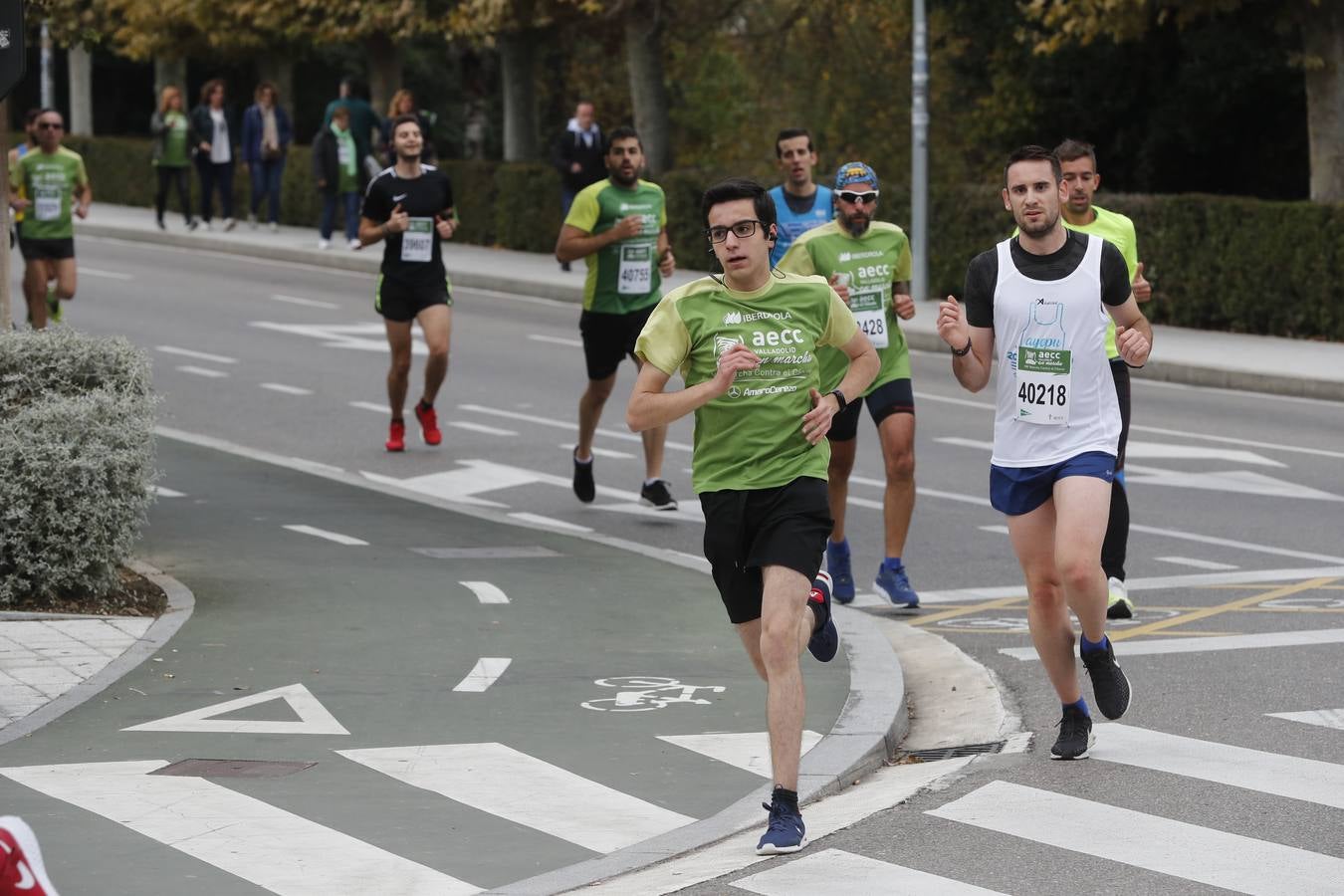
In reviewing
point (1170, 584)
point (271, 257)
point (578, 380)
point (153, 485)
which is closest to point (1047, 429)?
point (1170, 584)

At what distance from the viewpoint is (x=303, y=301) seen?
976 inches

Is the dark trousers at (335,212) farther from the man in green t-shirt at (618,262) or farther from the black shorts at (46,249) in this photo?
the man in green t-shirt at (618,262)

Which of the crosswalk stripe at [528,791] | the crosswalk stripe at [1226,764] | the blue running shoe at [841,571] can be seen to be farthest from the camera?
the blue running shoe at [841,571]

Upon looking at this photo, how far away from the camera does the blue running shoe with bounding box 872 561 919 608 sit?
34.1 ft

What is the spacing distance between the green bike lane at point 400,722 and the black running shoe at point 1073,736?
34.6 inches

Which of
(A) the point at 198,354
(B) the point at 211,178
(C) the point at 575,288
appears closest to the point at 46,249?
(A) the point at 198,354

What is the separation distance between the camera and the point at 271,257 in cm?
3009

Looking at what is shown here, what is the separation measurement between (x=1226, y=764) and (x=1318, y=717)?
2.63 ft

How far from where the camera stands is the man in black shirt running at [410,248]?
47.2ft

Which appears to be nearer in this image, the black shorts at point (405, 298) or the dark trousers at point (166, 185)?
the black shorts at point (405, 298)

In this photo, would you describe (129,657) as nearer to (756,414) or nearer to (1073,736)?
(756,414)

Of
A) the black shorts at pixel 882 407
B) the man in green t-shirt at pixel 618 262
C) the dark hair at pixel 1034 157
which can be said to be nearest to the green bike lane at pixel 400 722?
the black shorts at pixel 882 407

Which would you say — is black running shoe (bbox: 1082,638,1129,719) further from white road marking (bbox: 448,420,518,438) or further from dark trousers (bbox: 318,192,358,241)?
dark trousers (bbox: 318,192,358,241)

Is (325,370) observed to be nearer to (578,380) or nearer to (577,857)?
(578,380)
